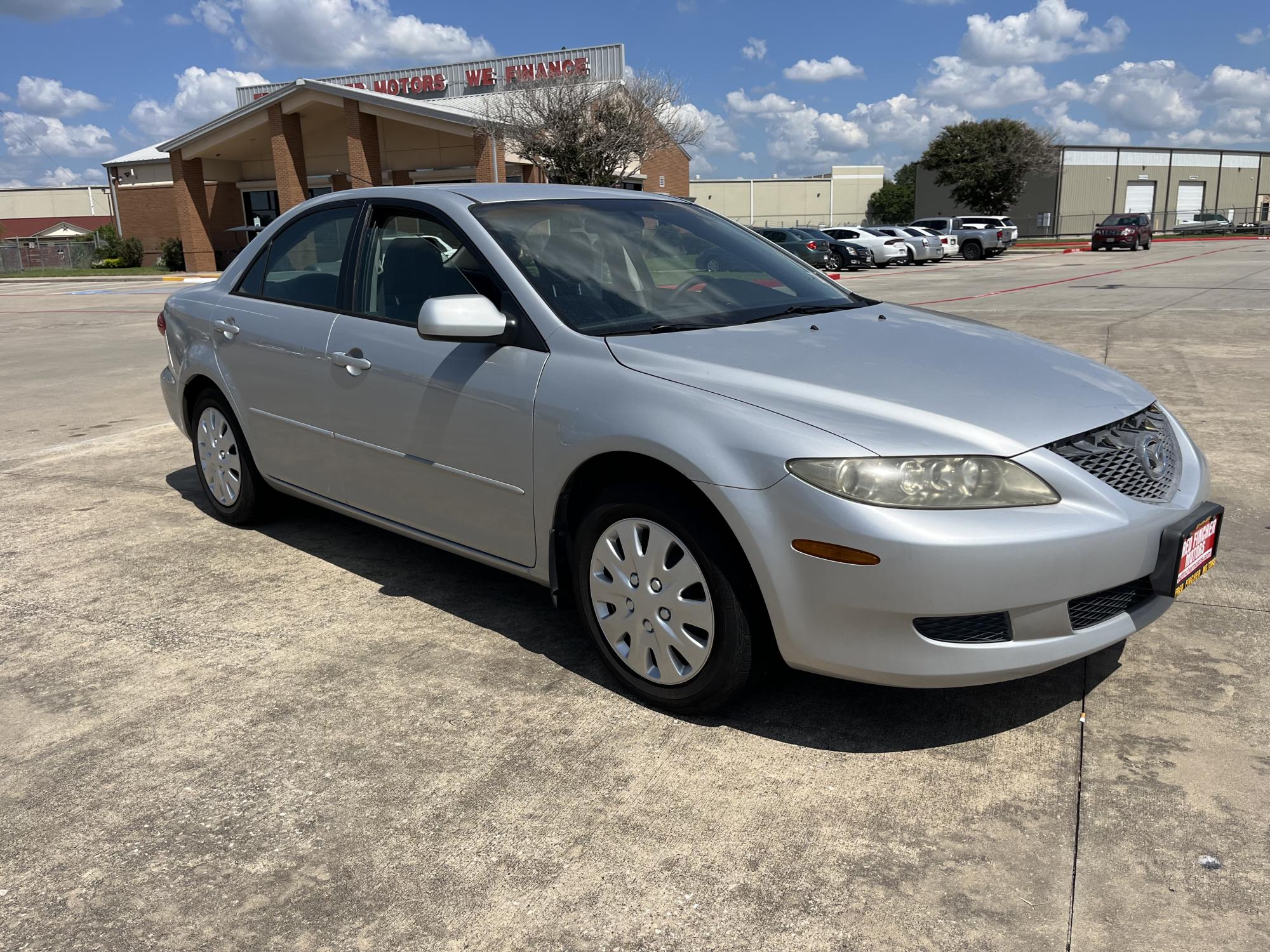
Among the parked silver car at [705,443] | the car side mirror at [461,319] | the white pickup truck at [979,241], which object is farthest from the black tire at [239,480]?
the white pickup truck at [979,241]

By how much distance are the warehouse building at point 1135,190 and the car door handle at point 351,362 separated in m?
67.3

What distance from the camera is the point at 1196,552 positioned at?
3.03 metres

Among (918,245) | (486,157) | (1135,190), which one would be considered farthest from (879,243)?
(1135,190)

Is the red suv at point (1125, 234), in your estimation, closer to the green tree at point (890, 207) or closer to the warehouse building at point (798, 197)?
the warehouse building at point (798, 197)

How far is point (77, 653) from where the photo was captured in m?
3.81

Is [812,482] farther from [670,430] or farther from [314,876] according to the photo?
[314,876]

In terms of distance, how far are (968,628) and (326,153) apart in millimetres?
42310

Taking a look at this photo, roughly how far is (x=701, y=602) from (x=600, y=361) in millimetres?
845

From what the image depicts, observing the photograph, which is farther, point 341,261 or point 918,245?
point 918,245

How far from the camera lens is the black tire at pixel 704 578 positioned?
2898mm

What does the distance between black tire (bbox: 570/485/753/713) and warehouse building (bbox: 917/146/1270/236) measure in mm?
67951

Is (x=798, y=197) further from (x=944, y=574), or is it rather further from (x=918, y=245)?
(x=944, y=574)

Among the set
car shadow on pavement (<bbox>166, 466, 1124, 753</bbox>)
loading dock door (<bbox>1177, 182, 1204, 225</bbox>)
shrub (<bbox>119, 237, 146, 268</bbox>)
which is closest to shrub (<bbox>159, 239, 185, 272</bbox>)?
shrub (<bbox>119, 237, 146, 268</bbox>)

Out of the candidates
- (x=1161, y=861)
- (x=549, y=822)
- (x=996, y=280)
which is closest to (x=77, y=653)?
(x=549, y=822)
